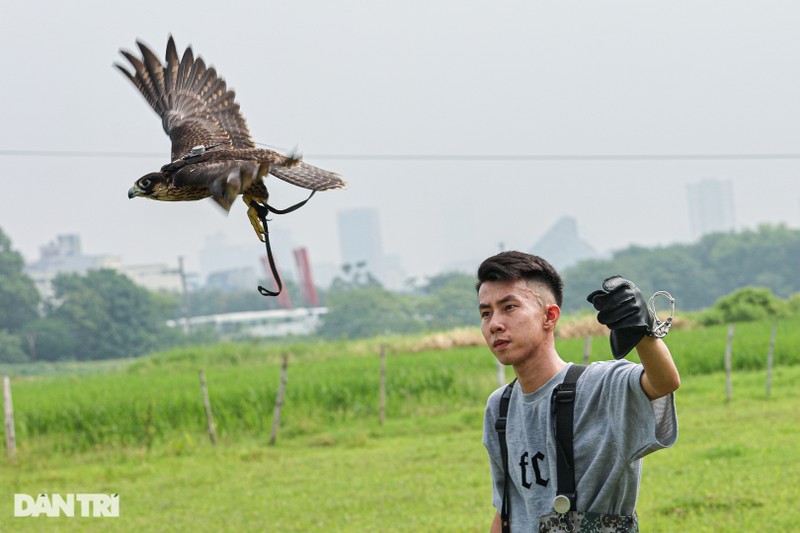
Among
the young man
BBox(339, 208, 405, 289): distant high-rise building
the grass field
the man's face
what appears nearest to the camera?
the young man

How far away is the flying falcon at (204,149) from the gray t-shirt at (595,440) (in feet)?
3.32

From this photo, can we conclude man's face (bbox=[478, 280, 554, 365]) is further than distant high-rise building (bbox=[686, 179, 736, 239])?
No

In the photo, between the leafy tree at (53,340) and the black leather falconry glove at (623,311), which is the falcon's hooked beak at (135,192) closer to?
the black leather falconry glove at (623,311)

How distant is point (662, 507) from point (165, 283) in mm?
92234

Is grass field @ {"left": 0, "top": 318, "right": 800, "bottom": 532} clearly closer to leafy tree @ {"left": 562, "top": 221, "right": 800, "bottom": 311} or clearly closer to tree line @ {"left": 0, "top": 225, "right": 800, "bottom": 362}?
tree line @ {"left": 0, "top": 225, "right": 800, "bottom": 362}

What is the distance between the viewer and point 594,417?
110 inches

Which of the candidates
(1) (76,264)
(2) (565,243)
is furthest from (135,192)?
(2) (565,243)

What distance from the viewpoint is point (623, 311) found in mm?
2350

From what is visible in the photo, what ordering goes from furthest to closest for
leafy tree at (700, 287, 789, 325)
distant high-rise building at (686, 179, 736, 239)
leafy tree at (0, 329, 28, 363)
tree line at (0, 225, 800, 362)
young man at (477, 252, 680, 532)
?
1. distant high-rise building at (686, 179, 736, 239)
2. tree line at (0, 225, 800, 362)
3. leafy tree at (0, 329, 28, 363)
4. leafy tree at (700, 287, 789, 325)
5. young man at (477, 252, 680, 532)

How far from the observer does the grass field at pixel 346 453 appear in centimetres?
856

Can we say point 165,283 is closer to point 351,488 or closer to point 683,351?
point 683,351

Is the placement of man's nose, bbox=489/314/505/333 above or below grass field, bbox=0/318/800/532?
above

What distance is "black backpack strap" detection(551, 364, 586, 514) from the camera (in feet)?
9.12

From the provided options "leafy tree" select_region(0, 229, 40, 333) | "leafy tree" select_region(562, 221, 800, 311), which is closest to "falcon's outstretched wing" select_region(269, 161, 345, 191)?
"leafy tree" select_region(0, 229, 40, 333)
